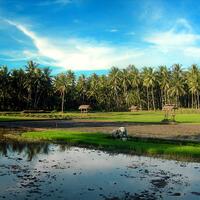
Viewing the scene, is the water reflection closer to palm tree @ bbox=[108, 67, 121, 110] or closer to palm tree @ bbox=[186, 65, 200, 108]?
palm tree @ bbox=[186, 65, 200, 108]

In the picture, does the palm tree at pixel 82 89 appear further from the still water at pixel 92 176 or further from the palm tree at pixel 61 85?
the still water at pixel 92 176

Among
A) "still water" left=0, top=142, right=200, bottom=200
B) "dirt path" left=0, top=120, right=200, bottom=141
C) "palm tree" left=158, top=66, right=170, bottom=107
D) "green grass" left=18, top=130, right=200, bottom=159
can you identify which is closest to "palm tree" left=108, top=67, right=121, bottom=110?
"palm tree" left=158, top=66, right=170, bottom=107

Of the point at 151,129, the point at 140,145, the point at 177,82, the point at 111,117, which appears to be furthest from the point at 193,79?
the point at 140,145

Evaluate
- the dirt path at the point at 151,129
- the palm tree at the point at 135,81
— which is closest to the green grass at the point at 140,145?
the dirt path at the point at 151,129

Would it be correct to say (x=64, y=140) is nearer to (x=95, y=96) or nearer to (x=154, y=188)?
(x=154, y=188)

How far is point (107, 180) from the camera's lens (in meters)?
14.5

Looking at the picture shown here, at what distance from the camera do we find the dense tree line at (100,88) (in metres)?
97.4

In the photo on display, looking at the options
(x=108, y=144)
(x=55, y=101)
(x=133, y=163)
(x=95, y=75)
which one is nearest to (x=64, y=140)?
(x=108, y=144)

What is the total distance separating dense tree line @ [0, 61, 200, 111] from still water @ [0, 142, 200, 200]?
7597 centimetres

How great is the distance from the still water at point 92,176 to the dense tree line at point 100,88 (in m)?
76.0

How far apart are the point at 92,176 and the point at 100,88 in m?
104

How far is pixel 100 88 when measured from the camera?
119m

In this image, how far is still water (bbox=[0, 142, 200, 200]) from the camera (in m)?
12.3

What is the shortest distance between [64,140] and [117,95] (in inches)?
3695
